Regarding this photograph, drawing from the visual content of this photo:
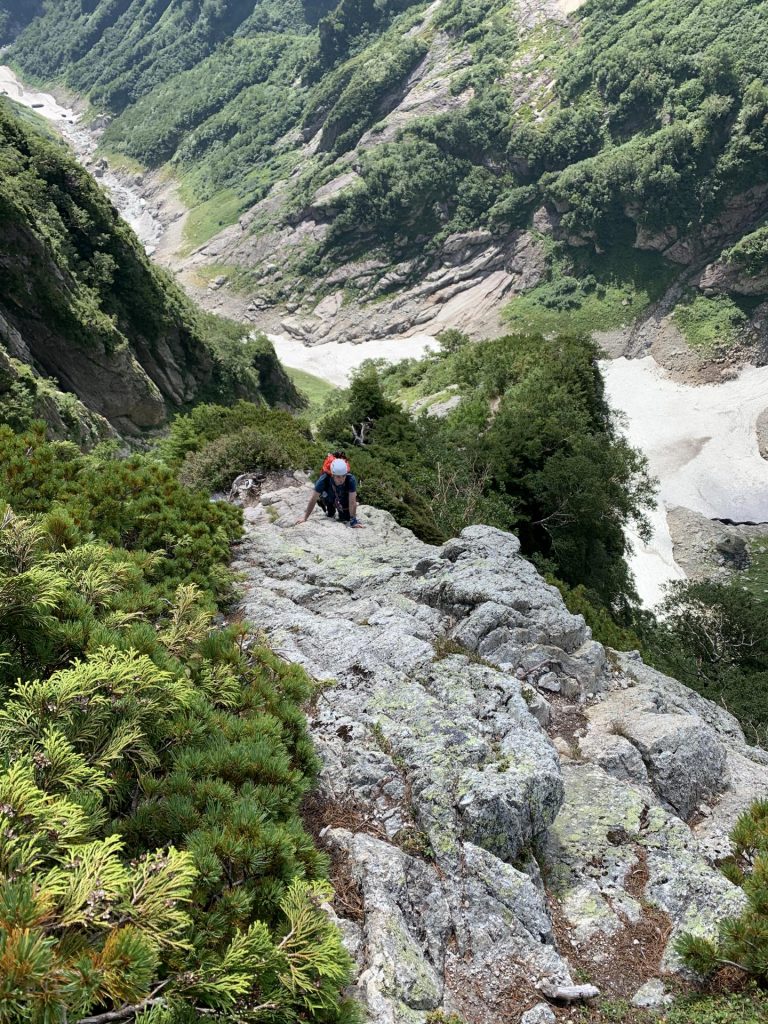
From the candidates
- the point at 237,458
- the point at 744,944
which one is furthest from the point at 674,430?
the point at 744,944

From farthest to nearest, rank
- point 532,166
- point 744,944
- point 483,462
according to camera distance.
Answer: point 532,166
point 483,462
point 744,944

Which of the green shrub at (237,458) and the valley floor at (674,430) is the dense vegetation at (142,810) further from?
the valley floor at (674,430)

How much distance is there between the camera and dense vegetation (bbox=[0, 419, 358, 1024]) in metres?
2.63

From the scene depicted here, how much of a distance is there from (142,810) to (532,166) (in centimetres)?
12479

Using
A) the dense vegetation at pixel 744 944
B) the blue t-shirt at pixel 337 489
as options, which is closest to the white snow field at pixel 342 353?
the blue t-shirt at pixel 337 489

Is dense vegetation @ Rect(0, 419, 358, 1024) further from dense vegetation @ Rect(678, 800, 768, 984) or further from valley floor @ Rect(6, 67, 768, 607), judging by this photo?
valley floor @ Rect(6, 67, 768, 607)

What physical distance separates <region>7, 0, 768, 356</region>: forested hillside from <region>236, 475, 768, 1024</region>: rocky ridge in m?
89.4

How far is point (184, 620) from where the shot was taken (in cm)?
618

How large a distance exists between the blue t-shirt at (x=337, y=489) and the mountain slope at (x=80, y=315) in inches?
571

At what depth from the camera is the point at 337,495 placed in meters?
13.9

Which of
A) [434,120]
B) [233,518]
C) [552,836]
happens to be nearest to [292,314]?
[434,120]

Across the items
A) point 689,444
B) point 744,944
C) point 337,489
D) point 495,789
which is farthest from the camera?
point 689,444

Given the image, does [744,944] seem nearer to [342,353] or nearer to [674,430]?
[674,430]

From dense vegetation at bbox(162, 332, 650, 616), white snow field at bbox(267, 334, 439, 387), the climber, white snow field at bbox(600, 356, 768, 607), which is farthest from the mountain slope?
white snow field at bbox(267, 334, 439, 387)
